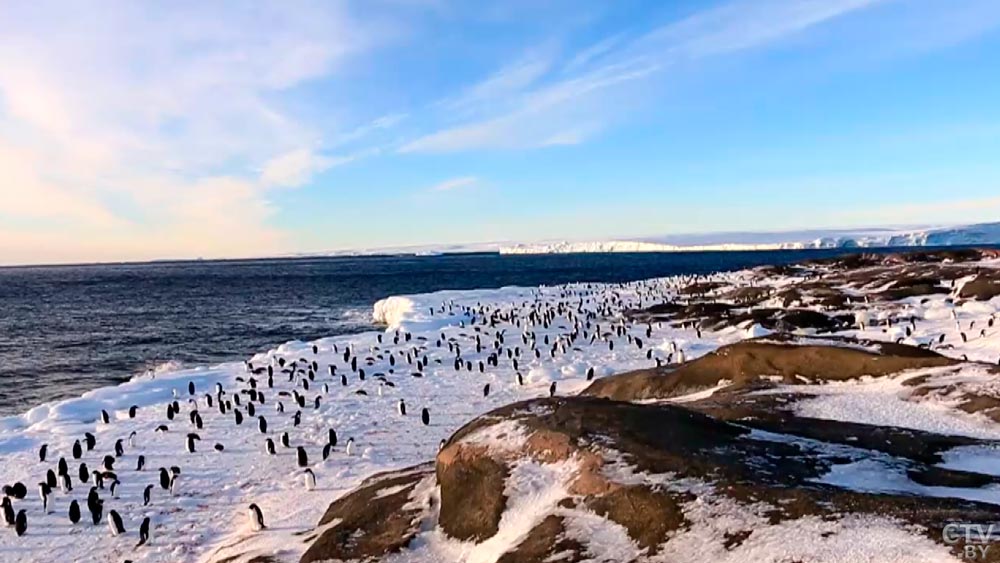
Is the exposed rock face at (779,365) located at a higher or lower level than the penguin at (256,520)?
higher

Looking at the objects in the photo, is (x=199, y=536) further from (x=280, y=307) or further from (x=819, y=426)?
(x=280, y=307)

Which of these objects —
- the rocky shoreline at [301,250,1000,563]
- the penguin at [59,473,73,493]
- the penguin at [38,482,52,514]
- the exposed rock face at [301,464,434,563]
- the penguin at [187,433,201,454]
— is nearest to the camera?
the rocky shoreline at [301,250,1000,563]

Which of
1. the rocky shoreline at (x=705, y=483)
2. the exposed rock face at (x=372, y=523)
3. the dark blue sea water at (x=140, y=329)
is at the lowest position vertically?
the dark blue sea water at (x=140, y=329)

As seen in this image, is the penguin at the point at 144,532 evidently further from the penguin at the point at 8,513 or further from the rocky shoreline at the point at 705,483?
the rocky shoreline at the point at 705,483

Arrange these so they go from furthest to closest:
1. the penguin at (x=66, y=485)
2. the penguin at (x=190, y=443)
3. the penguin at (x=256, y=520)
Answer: the penguin at (x=190, y=443) → the penguin at (x=66, y=485) → the penguin at (x=256, y=520)

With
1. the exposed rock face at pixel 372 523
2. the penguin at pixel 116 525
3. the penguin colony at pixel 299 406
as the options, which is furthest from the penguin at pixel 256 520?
the penguin at pixel 116 525

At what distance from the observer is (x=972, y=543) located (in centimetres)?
573

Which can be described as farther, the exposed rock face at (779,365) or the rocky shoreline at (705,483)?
the exposed rock face at (779,365)

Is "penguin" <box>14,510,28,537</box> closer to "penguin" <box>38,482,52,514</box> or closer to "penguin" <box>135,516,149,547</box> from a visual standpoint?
"penguin" <box>38,482,52,514</box>

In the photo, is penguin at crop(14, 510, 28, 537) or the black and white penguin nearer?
penguin at crop(14, 510, 28, 537)

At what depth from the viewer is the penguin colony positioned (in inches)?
627

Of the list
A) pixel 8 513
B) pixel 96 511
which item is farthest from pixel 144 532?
pixel 8 513

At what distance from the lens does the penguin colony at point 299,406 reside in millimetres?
15922

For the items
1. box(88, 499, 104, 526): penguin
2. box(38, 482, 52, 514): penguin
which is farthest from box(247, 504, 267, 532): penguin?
box(38, 482, 52, 514): penguin
